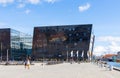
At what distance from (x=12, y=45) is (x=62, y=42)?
27.7 m

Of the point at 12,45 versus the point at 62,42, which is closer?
the point at 12,45

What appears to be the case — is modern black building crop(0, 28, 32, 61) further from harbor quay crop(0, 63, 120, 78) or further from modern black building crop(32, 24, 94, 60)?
harbor quay crop(0, 63, 120, 78)

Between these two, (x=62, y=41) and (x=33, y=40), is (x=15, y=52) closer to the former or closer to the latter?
(x=33, y=40)

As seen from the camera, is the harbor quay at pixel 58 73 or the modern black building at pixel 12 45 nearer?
the harbor quay at pixel 58 73

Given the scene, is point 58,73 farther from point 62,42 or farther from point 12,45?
point 62,42

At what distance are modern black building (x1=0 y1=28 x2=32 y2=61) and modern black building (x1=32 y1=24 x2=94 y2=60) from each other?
265 inches

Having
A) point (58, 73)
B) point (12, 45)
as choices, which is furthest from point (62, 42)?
point (58, 73)

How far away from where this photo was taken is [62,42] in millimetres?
172625

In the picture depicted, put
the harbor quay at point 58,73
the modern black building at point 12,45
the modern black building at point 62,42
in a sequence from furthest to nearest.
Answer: the modern black building at point 62,42, the modern black building at point 12,45, the harbor quay at point 58,73

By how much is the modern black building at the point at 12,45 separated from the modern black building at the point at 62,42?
672 cm

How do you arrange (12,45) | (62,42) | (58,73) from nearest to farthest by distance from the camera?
(58,73) → (12,45) → (62,42)

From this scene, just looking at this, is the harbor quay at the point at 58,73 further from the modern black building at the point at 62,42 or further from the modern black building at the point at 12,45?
the modern black building at the point at 12,45

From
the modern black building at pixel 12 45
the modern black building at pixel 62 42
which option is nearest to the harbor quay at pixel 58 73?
the modern black building at pixel 62 42

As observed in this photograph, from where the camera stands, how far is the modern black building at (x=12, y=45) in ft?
538
